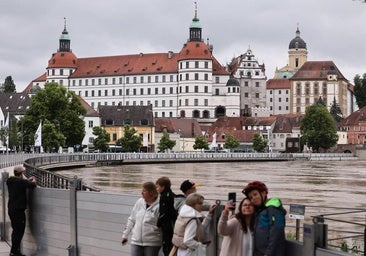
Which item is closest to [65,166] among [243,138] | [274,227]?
[274,227]

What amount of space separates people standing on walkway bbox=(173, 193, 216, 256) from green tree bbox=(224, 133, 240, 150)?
145404 mm

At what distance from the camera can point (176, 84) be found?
191 metres

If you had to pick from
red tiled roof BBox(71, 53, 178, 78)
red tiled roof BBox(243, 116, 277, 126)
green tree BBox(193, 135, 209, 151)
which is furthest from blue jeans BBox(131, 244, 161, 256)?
red tiled roof BBox(71, 53, 178, 78)

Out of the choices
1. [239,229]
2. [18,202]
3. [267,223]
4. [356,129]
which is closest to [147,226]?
[239,229]

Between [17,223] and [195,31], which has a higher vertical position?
[195,31]

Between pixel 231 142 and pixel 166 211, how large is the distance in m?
145

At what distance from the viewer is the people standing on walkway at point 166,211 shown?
336 inches

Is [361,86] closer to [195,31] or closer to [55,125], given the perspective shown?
[195,31]

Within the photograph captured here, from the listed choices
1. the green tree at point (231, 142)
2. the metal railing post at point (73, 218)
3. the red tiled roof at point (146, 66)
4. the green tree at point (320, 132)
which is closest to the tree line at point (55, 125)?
the green tree at point (231, 142)

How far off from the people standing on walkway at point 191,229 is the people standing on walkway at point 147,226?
67 centimetres

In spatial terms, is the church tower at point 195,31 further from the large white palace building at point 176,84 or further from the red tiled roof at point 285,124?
the red tiled roof at point 285,124

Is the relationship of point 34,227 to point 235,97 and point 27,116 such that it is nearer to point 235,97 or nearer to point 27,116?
point 27,116

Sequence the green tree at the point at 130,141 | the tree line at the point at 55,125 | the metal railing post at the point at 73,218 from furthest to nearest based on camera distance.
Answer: the green tree at the point at 130,141 → the tree line at the point at 55,125 → the metal railing post at the point at 73,218

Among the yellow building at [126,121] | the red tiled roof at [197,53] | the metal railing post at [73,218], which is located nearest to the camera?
the metal railing post at [73,218]
